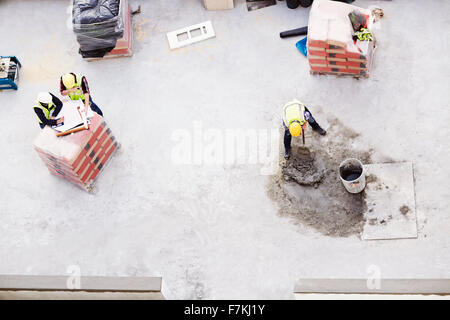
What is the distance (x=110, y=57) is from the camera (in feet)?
44.6

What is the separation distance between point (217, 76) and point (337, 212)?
11.4 feet

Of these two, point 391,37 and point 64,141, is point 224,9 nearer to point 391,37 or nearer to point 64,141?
point 391,37

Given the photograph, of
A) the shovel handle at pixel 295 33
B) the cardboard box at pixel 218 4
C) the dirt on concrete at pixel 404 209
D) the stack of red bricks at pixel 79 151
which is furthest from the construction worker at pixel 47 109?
the dirt on concrete at pixel 404 209

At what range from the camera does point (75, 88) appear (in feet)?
39.8

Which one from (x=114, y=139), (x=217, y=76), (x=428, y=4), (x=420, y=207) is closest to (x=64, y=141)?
(x=114, y=139)

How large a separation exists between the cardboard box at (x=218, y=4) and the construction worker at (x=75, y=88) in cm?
308

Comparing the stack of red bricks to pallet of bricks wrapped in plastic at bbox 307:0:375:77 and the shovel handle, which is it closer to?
the shovel handle

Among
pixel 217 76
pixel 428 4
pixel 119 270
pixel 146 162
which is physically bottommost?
pixel 119 270

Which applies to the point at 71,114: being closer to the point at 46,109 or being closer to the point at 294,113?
the point at 46,109

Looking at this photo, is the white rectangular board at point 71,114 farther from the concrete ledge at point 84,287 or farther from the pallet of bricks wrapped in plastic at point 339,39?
the pallet of bricks wrapped in plastic at point 339,39

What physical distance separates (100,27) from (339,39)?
14.3 ft

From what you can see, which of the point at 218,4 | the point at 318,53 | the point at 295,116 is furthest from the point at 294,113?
the point at 218,4

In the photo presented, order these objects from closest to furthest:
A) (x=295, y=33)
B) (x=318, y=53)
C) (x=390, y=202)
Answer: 1. (x=390, y=202)
2. (x=318, y=53)
3. (x=295, y=33)

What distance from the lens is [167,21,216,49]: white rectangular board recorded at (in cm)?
1353
